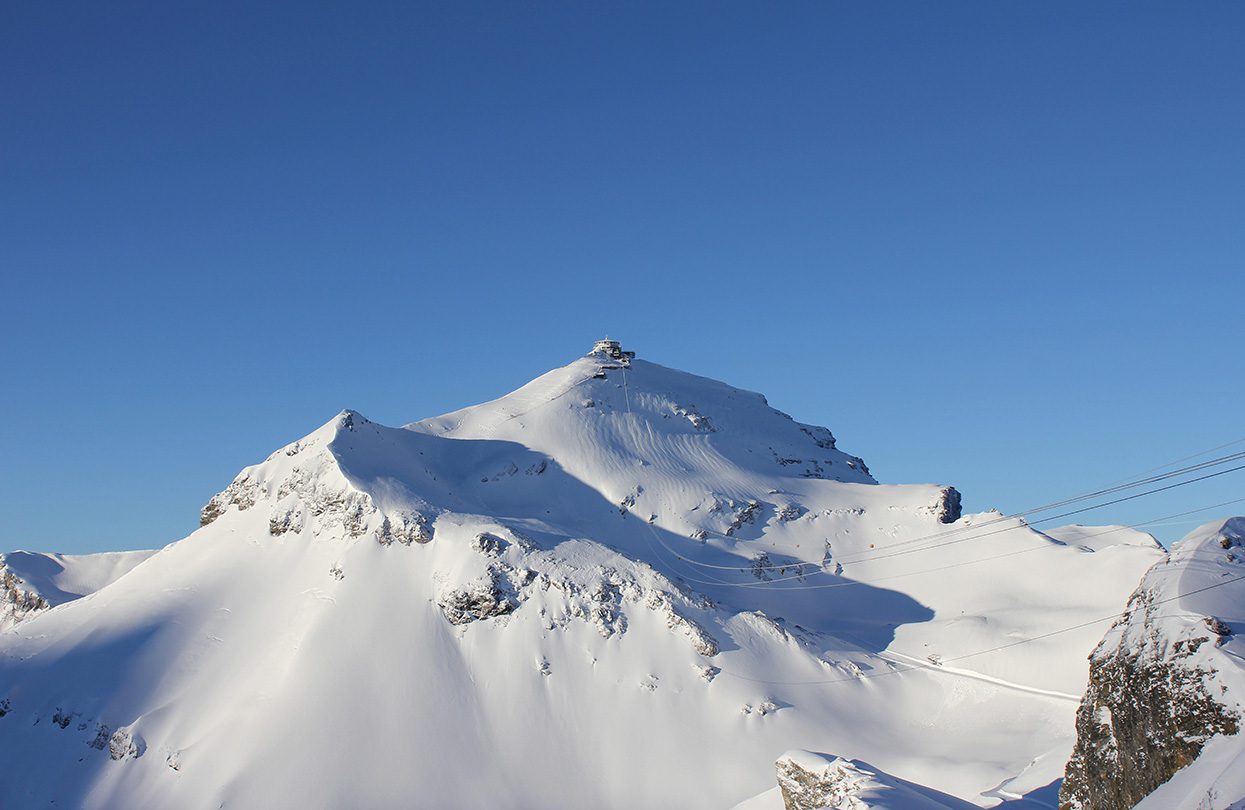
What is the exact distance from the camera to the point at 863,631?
79.8 meters

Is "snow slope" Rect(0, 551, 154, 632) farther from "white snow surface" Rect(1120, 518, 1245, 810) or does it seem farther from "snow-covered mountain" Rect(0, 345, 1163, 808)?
"white snow surface" Rect(1120, 518, 1245, 810)

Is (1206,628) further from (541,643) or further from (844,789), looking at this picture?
(541,643)

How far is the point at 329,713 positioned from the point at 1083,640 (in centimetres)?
4984

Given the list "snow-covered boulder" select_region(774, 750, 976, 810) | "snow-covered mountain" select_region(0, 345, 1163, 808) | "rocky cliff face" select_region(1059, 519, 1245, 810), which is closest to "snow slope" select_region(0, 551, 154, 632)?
"snow-covered mountain" select_region(0, 345, 1163, 808)

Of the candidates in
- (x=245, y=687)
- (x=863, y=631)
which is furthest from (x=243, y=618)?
(x=863, y=631)

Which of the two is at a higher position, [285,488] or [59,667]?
[285,488]

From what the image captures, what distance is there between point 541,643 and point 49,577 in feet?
240

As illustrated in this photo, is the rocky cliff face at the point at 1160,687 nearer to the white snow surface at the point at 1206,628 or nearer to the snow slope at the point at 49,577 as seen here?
the white snow surface at the point at 1206,628

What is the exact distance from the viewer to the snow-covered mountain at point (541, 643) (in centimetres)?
6269

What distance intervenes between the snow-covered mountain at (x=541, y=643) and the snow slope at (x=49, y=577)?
79.4 ft

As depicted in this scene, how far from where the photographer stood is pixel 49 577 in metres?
114

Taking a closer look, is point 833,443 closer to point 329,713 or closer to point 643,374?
point 643,374

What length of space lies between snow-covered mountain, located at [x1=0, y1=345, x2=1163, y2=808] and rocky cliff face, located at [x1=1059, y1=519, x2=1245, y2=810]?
19.6 m

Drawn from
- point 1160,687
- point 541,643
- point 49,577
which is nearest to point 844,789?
point 1160,687
